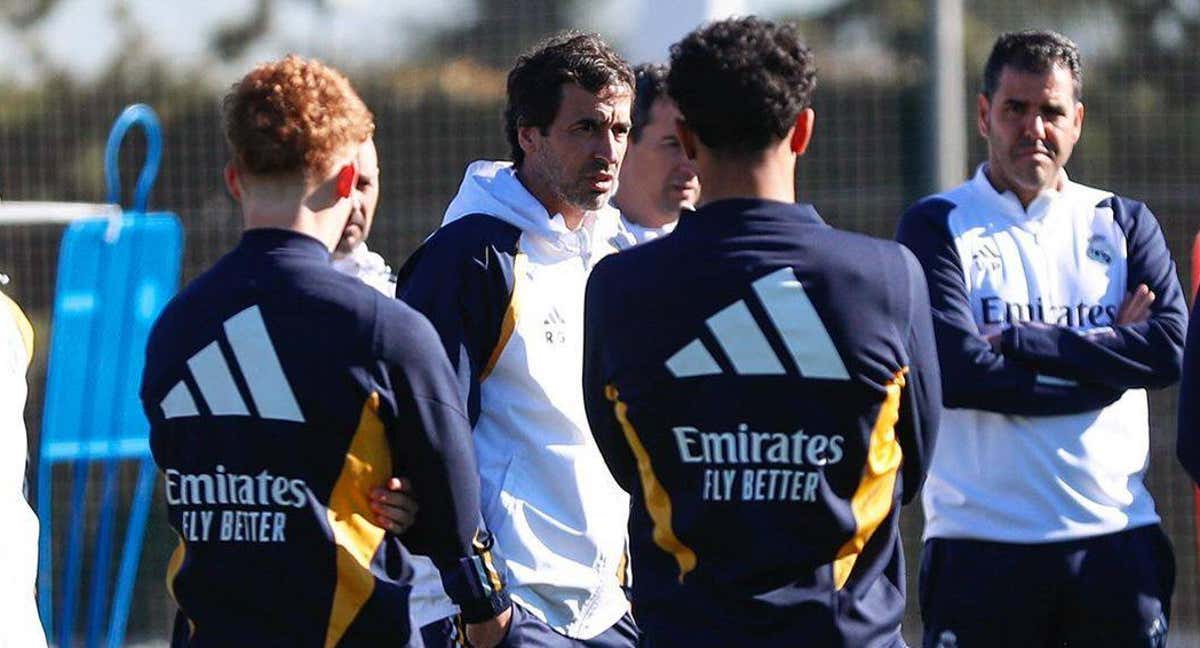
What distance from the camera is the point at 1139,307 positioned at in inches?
180

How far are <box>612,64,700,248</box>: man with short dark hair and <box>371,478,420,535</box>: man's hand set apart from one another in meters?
1.92

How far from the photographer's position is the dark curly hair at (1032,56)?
4793 mm

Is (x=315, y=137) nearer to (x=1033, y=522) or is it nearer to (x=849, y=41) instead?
(x=1033, y=522)

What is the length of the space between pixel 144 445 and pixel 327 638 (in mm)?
4042

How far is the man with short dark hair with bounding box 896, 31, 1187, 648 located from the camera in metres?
4.48

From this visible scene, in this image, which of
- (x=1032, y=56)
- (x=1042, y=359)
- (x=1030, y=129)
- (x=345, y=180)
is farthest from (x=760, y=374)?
(x=1032, y=56)

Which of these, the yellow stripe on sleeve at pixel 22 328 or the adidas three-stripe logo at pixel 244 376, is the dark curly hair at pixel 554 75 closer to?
the yellow stripe on sleeve at pixel 22 328

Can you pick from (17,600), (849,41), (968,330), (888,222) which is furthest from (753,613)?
(849,41)

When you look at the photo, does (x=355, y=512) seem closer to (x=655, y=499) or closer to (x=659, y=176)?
(x=655, y=499)

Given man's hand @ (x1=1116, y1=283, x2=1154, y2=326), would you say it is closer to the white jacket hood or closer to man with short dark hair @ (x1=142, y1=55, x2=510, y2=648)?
the white jacket hood

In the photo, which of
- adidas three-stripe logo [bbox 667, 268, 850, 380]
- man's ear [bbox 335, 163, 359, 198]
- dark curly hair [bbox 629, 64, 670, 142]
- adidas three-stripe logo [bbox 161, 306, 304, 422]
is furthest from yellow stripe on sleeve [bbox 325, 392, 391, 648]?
dark curly hair [bbox 629, 64, 670, 142]

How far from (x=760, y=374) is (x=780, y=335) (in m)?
0.07

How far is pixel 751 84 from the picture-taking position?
304 centimetres

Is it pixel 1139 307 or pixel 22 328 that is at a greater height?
pixel 22 328
